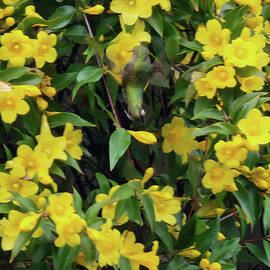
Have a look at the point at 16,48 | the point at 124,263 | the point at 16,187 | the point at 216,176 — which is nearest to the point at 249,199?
the point at 216,176

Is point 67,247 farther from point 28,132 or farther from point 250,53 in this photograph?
point 250,53

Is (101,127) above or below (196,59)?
below

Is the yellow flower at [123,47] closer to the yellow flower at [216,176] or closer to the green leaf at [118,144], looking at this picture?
the green leaf at [118,144]

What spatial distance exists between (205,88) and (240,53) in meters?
0.12

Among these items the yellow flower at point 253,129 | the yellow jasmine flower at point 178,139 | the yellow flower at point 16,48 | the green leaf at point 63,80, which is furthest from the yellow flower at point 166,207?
the yellow flower at point 16,48

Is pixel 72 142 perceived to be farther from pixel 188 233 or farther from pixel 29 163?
pixel 188 233

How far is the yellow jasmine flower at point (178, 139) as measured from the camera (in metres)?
1.53

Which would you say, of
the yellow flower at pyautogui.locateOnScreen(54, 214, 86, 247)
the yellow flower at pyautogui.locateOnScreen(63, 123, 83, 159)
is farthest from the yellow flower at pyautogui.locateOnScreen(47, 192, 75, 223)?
the yellow flower at pyautogui.locateOnScreen(63, 123, 83, 159)

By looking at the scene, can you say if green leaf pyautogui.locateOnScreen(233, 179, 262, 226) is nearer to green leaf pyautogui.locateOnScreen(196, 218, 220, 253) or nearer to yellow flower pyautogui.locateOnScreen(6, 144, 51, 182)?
green leaf pyautogui.locateOnScreen(196, 218, 220, 253)

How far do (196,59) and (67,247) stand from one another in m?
0.70

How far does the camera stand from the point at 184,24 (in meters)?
1.69

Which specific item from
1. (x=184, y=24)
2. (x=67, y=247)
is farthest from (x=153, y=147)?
(x=67, y=247)

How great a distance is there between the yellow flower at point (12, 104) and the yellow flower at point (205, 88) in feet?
1.34

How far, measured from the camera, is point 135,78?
1.45 metres
